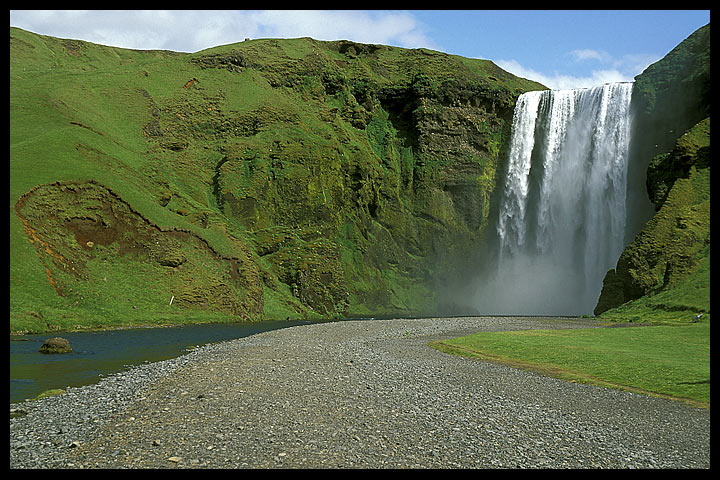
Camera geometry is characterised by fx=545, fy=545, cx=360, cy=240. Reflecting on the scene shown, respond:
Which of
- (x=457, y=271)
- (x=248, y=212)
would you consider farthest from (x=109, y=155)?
(x=457, y=271)

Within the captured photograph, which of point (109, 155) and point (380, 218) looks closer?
point (109, 155)

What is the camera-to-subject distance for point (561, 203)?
3526 inches

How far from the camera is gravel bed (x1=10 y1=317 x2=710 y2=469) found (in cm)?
1165

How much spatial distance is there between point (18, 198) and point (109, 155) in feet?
82.2

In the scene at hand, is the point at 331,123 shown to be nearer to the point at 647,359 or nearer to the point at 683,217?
the point at 683,217

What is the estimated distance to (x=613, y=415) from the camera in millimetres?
15289

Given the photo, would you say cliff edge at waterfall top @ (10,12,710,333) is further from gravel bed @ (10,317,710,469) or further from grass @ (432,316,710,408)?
gravel bed @ (10,317,710,469)

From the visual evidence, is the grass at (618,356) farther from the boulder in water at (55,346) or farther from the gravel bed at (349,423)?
the boulder in water at (55,346)

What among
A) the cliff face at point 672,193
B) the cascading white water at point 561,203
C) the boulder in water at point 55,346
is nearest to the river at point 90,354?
the boulder in water at point 55,346

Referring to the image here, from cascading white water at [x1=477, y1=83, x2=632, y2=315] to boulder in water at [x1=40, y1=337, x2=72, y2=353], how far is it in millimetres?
73189

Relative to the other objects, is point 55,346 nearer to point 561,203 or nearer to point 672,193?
point 672,193

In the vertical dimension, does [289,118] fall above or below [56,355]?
above

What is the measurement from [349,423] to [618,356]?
1588 centimetres

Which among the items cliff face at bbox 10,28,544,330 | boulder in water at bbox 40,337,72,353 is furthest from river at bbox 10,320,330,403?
cliff face at bbox 10,28,544,330
